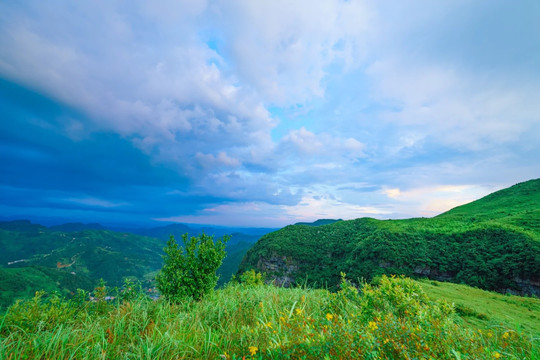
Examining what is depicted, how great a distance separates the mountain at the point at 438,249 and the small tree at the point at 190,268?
386 inches

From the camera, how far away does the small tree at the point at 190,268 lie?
7.88 metres

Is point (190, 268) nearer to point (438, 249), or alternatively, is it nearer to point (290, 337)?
point (290, 337)

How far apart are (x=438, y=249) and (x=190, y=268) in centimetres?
7673

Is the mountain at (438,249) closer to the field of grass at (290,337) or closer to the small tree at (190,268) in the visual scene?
the small tree at (190,268)

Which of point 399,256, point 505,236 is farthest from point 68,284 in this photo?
point 505,236

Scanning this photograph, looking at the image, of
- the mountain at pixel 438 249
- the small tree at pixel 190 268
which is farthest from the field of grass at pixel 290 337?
the mountain at pixel 438 249

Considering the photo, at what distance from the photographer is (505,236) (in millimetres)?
52250

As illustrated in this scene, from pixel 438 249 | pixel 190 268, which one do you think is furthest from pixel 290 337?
pixel 438 249

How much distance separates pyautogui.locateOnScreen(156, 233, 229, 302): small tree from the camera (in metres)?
7.88

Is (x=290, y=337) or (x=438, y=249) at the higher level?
(x=290, y=337)

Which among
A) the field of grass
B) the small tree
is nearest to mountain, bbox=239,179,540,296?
the small tree

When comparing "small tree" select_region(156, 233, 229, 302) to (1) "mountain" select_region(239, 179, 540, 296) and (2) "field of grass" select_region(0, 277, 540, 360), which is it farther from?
(1) "mountain" select_region(239, 179, 540, 296)

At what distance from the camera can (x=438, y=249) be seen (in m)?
61.7

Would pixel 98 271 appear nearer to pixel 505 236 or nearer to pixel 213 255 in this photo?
pixel 213 255
